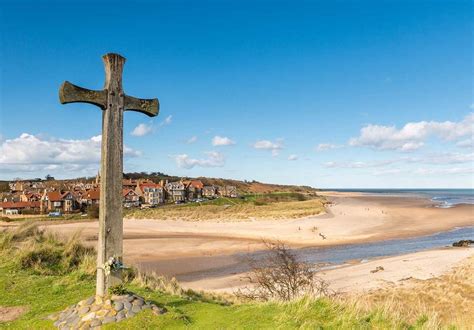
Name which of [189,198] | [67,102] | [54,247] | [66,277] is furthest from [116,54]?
[189,198]

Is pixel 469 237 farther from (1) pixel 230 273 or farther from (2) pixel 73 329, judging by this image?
(2) pixel 73 329

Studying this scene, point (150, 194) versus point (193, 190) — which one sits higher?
point (193, 190)

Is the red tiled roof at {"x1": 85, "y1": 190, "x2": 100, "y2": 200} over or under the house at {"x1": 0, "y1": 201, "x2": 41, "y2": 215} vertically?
over

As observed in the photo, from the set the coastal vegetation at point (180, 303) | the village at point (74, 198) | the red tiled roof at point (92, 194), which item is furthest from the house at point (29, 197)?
the coastal vegetation at point (180, 303)

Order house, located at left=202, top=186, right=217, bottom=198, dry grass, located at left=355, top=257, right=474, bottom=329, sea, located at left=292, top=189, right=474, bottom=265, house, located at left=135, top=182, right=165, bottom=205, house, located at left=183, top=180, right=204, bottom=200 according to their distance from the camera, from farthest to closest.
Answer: house, located at left=202, top=186, right=217, bottom=198 → house, located at left=183, top=180, right=204, bottom=200 → house, located at left=135, top=182, right=165, bottom=205 → sea, located at left=292, top=189, right=474, bottom=265 → dry grass, located at left=355, top=257, right=474, bottom=329

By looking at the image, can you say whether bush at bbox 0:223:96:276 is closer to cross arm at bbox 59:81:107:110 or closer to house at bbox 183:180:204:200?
cross arm at bbox 59:81:107:110

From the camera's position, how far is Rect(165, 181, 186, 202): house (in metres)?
89.2

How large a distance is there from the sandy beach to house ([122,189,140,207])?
3152cm

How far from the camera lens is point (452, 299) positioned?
13344 mm

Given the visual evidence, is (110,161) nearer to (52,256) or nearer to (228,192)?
(52,256)

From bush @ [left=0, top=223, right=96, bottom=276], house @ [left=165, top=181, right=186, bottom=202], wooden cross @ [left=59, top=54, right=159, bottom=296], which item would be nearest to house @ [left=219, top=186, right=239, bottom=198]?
house @ [left=165, top=181, right=186, bottom=202]

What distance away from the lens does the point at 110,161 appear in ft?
22.6

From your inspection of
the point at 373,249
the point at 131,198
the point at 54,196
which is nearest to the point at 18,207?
the point at 54,196

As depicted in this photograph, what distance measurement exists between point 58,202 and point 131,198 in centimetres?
1306
